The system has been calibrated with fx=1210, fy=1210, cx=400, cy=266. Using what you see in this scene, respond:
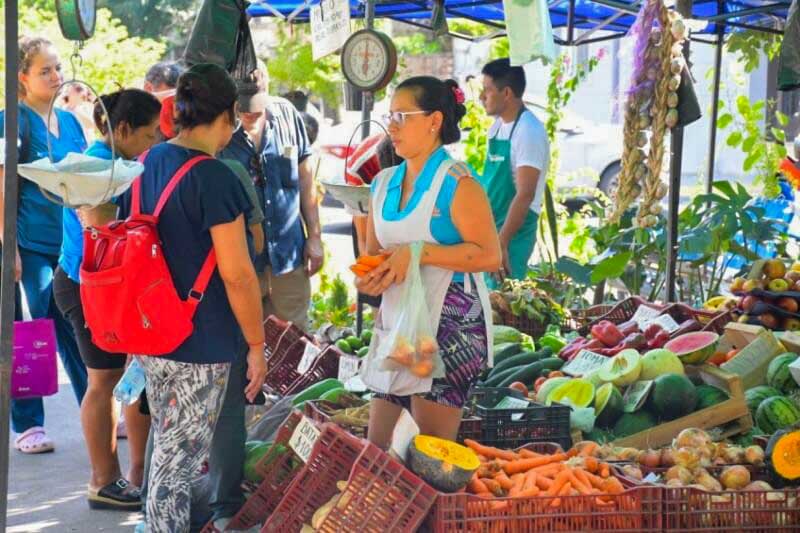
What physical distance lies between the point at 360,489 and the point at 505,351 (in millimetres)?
2302

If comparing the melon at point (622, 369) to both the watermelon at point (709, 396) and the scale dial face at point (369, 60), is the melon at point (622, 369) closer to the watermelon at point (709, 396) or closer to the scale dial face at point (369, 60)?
the watermelon at point (709, 396)

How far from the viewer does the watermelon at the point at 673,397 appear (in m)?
4.78

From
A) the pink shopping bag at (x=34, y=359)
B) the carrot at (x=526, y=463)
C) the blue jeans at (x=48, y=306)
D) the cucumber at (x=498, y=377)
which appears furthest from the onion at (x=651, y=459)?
the blue jeans at (x=48, y=306)

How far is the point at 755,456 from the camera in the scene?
4.13 metres

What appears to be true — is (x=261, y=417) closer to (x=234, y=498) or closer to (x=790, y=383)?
(x=234, y=498)

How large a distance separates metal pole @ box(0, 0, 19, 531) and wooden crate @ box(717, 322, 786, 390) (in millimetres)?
2974

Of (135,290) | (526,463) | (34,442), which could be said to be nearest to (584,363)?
(526,463)

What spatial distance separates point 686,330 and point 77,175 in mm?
3164

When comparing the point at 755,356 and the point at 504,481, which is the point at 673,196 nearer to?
the point at 755,356

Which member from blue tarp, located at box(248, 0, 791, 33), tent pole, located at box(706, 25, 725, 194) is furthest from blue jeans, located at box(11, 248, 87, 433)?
tent pole, located at box(706, 25, 725, 194)

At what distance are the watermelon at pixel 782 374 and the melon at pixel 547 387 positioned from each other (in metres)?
0.86

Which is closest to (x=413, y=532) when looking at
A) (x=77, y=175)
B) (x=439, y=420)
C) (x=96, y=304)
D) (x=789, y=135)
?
(x=439, y=420)

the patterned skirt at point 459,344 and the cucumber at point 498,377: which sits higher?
the patterned skirt at point 459,344

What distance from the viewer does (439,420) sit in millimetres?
3801
